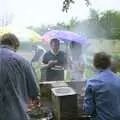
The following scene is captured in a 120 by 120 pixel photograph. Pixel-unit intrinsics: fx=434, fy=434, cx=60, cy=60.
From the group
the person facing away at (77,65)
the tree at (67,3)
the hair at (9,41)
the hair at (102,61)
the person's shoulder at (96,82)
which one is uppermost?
the tree at (67,3)

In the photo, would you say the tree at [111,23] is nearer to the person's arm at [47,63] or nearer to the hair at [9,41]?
the person's arm at [47,63]

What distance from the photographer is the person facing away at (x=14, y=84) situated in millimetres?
4902

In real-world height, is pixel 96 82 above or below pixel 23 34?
below

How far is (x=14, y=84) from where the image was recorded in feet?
Result: 16.1

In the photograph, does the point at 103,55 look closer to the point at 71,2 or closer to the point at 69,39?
the point at 71,2

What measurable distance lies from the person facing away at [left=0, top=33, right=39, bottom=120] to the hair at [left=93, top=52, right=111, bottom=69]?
767 millimetres

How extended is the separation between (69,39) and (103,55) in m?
10.3

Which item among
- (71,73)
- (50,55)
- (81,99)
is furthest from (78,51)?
(81,99)

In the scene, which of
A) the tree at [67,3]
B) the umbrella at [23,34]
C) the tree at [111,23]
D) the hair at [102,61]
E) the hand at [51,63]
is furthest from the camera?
the tree at [111,23]

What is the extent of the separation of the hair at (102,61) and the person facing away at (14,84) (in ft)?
2.52

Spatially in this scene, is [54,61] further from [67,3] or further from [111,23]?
[111,23]

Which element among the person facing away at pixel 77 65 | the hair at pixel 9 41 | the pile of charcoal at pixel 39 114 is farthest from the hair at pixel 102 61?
the person facing away at pixel 77 65

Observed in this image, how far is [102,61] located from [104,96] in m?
0.41

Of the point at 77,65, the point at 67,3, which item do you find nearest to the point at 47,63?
the point at 77,65
